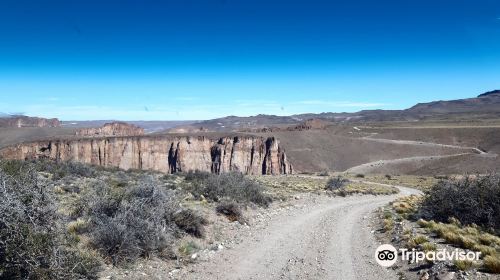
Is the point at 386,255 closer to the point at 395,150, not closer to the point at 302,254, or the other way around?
the point at 302,254

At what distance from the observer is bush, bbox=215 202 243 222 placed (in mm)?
16719

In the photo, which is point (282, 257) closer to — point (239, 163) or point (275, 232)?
point (275, 232)

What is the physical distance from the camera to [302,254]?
11.8m

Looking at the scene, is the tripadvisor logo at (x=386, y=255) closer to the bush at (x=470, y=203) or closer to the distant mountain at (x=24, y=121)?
the bush at (x=470, y=203)

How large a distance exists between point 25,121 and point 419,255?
176 metres

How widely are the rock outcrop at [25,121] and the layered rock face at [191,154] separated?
88196 millimetres

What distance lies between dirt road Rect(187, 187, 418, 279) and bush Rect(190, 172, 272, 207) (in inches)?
108

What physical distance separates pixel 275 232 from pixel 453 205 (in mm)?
7075

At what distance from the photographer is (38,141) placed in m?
74.7

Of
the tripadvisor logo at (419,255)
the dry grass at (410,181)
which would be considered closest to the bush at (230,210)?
the tripadvisor logo at (419,255)

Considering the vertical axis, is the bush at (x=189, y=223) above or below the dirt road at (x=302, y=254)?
above

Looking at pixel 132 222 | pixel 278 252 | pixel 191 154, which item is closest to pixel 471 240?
pixel 278 252

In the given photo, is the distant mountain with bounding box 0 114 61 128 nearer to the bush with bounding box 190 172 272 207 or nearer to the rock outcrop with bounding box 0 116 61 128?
the rock outcrop with bounding box 0 116 61 128

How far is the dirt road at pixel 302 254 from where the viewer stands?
9.95 m
